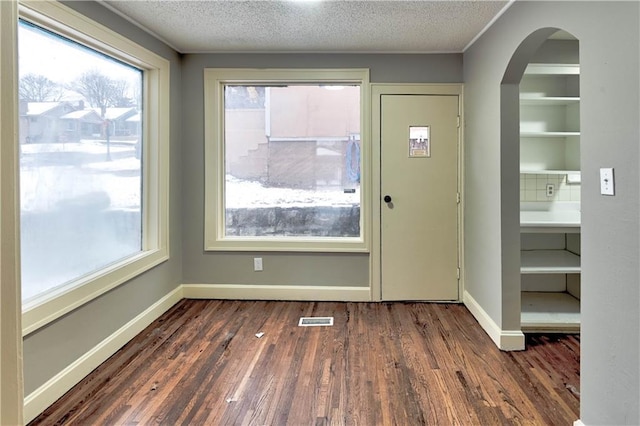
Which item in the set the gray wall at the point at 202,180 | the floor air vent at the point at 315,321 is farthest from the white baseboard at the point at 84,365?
the floor air vent at the point at 315,321

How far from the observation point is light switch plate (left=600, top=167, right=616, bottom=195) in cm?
156

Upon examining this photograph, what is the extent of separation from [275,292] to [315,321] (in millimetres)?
670

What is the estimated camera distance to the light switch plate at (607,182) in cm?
156

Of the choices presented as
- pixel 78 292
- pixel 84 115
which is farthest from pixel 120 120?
pixel 78 292

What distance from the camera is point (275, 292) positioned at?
376 cm

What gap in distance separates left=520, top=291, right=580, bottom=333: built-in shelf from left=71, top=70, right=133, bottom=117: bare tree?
3392 mm

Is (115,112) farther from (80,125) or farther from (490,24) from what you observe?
(490,24)

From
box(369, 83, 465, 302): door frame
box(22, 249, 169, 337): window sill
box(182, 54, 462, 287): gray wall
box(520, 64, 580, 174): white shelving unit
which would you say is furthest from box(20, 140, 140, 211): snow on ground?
box(520, 64, 580, 174): white shelving unit

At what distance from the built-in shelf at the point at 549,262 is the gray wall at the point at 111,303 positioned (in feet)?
9.45

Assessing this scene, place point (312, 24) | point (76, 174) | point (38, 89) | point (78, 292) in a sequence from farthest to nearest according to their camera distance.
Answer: point (312, 24), point (76, 174), point (78, 292), point (38, 89)

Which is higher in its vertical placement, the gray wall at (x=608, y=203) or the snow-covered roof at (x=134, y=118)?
the snow-covered roof at (x=134, y=118)

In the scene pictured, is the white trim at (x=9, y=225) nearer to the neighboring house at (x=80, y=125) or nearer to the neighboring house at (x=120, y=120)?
the neighboring house at (x=80, y=125)

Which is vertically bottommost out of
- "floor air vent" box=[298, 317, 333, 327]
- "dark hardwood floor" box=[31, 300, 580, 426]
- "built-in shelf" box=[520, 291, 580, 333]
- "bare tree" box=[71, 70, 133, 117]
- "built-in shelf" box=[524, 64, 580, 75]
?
"dark hardwood floor" box=[31, 300, 580, 426]

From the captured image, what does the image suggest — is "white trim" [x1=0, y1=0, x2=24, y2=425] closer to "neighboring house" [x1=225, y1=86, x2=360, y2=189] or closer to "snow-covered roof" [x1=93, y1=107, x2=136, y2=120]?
"snow-covered roof" [x1=93, y1=107, x2=136, y2=120]
